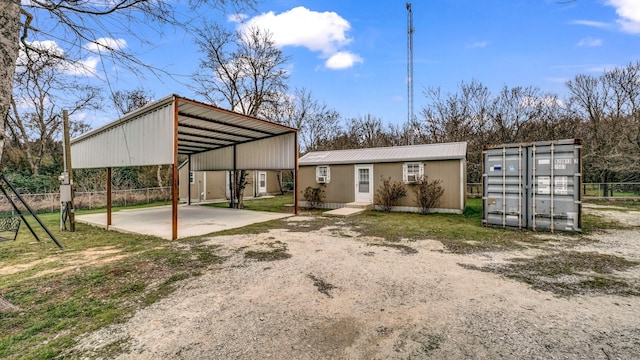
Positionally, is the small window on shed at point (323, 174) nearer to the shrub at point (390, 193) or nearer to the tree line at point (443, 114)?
the shrub at point (390, 193)

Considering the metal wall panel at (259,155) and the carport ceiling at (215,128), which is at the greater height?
the carport ceiling at (215,128)

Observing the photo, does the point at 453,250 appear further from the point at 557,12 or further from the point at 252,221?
the point at 252,221

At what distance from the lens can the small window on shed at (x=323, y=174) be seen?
42.4 ft

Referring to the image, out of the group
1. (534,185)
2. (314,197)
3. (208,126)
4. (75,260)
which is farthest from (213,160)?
(534,185)

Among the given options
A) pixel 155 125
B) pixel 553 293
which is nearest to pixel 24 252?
pixel 155 125

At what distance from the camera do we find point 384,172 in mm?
11664

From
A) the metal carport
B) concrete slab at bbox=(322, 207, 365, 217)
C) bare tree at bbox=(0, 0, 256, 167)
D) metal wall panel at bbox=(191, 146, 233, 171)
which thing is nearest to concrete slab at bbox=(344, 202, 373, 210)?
concrete slab at bbox=(322, 207, 365, 217)

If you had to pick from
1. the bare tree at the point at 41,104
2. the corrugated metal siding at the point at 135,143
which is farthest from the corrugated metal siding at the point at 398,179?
the bare tree at the point at 41,104

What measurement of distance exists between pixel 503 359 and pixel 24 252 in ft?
27.1

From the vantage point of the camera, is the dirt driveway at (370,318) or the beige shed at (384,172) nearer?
the dirt driveway at (370,318)

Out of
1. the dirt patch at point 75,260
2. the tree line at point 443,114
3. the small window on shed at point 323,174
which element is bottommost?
the dirt patch at point 75,260

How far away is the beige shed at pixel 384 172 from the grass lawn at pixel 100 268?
2237 mm

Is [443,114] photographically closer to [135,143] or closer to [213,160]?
[213,160]

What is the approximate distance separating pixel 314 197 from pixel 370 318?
10415mm
